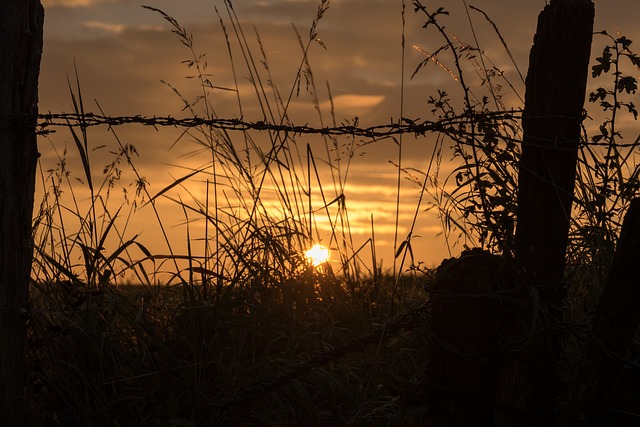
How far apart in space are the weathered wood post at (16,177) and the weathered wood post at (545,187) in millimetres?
2002

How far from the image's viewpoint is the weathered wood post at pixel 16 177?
314cm

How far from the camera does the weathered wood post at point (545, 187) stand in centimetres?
265

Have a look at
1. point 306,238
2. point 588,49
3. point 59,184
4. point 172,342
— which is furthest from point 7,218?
point 588,49

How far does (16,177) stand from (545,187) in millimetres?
2111

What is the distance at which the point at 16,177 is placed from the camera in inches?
125

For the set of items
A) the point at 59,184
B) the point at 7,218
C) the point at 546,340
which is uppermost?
the point at 59,184

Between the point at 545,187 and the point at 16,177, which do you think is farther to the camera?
the point at 16,177

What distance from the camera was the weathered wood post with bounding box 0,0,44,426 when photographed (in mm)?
3139

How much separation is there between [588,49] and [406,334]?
1.86 m

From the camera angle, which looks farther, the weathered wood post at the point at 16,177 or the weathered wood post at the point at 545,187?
the weathered wood post at the point at 16,177

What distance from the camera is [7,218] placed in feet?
10.4

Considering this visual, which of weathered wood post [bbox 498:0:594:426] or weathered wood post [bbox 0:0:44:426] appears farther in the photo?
weathered wood post [bbox 0:0:44:426]

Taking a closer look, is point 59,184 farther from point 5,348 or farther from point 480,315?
point 480,315

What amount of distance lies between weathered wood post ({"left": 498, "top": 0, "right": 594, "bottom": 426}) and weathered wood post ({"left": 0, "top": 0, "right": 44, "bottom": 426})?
2.00 meters
